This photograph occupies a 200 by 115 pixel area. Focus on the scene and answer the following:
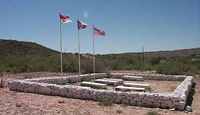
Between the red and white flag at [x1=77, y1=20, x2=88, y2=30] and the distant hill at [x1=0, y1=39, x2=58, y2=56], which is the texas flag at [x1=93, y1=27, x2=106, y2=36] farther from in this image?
the distant hill at [x1=0, y1=39, x2=58, y2=56]

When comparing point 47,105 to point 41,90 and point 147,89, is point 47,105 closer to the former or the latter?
point 41,90

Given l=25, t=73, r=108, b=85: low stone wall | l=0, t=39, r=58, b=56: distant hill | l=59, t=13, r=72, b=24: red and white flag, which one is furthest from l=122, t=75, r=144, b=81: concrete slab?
l=0, t=39, r=58, b=56: distant hill

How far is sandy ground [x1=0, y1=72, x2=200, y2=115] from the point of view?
923 cm

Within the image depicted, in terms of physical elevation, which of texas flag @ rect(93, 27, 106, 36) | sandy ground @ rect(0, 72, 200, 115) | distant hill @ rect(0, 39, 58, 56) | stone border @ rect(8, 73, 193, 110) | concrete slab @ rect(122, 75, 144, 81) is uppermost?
distant hill @ rect(0, 39, 58, 56)

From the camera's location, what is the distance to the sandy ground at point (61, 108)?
30.3 ft

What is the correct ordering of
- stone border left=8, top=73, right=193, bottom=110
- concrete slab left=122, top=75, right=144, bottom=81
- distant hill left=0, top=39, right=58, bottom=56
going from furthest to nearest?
1. distant hill left=0, top=39, right=58, bottom=56
2. concrete slab left=122, top=75, right=144, bottom=81
3. stone border left=8, top=73, right=193, bottom=110

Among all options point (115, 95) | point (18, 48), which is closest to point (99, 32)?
point (115, 95)

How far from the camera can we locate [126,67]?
36.0m

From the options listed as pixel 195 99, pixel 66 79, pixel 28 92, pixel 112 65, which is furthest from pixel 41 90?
pixel 112 65

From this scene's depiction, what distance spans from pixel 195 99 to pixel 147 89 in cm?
326

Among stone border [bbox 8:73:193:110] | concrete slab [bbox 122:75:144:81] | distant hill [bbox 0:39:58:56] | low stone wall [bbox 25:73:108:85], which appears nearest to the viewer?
stone border [bbox 8:73:193:110]

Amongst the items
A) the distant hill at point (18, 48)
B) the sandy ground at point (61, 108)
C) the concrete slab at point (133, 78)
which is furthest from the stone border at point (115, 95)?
the distant hill at point (18, 48)

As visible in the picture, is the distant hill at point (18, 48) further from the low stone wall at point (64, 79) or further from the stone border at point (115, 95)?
the stone border at point (115, 95)

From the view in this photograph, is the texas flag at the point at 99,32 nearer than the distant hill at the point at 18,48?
Yes
